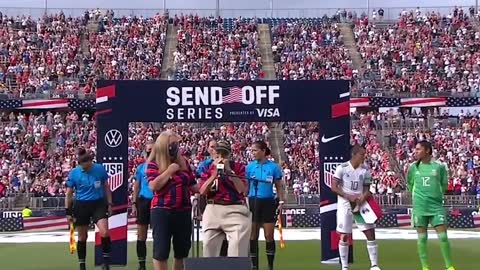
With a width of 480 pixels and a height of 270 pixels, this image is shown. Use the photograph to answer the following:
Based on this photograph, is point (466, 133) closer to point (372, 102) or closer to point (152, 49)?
point (372, 102)

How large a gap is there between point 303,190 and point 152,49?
18385mm

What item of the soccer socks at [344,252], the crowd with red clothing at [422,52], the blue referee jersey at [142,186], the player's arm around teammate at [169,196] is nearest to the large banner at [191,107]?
the blue referee jersey at [142,186]

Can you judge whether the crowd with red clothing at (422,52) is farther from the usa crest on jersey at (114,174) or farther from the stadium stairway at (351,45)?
the usa crest on jersey at (114,174)

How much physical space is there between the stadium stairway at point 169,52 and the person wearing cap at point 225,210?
35519mm

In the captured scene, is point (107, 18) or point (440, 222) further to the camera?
point (107, 18)

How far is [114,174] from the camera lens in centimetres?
1681

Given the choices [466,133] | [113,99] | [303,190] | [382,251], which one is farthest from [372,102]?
[113,99]

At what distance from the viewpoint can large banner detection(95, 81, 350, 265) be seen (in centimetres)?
1669

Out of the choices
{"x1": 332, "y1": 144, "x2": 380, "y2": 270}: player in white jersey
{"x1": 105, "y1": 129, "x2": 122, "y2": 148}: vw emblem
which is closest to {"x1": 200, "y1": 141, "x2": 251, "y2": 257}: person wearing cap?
{"x1": 332, "y1": 144, "x2": 380, "y2": 270}: player in white jersey

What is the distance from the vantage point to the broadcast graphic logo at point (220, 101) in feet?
54.7

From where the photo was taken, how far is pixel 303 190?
34.5 metres

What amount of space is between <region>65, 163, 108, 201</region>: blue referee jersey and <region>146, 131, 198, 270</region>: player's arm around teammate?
13.1ft

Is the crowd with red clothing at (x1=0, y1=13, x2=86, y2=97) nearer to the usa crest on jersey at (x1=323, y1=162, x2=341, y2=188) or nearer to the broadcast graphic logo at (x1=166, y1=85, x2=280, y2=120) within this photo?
the broadcast graphic logo at (x1=166, y1=85, x2=280, y2=120)

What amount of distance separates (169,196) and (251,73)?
36479 mm
